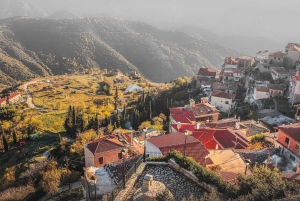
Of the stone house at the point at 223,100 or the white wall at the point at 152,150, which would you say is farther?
the stone house at the point at 223,100

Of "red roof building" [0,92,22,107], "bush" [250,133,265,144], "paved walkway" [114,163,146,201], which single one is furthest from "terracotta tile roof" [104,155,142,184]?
"red roof building" [0,92,22,107]

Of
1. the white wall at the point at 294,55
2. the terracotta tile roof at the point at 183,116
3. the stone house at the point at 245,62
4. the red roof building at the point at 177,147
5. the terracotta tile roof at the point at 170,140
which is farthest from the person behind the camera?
the stone house at the point at 245,62

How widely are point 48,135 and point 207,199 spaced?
4891cm

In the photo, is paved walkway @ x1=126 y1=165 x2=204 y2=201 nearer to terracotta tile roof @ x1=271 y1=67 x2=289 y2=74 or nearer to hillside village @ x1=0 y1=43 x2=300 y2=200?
hillside village @ x1=0 y1=43 x2=300 y2=200

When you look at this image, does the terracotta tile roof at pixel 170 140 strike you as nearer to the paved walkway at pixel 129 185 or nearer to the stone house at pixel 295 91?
the paved walkway at pixel 129 185

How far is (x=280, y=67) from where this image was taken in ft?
210

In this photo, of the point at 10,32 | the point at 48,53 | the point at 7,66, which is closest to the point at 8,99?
the point at 7,66

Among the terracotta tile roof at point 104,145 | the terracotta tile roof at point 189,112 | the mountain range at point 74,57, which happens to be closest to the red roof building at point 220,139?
the terracotta tile roof at point 104,145

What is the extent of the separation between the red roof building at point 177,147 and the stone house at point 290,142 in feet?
35.6

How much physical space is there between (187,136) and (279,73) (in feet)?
143

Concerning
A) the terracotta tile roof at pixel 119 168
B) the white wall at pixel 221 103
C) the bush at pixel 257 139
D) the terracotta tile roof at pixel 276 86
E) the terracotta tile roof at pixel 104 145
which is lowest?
the white wall at pixel 221 103

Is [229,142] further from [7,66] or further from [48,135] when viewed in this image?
[7,66]

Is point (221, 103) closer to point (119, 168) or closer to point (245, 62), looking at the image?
point (245, 62)

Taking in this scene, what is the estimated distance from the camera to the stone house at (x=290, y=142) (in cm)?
2714
